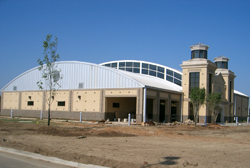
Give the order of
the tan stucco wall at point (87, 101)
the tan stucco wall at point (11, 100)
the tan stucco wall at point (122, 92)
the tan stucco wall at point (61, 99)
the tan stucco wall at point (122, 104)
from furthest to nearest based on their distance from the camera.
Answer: the tan stucco wall at point (11, 100), the tan stucco wall at point (61, 99), the tan stucco wall at point (122, 104), the tan stucco wall at point (87, 101), the tan stucco wall at point (122, 92)

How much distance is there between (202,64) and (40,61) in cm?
2633

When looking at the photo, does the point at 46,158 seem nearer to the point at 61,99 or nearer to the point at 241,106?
the point at 61,99

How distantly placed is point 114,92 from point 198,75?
14.8 meters

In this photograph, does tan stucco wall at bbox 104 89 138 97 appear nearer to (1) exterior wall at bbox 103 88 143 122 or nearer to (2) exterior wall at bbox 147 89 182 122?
(1) exterior wall at bbox 103 88 143 122

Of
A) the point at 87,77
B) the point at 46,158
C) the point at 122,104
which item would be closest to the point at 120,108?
the point at 122,104

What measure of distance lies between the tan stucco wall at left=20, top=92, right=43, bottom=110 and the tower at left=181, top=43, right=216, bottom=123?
2354cm

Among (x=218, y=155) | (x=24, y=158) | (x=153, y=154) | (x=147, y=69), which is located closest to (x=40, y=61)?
(x=24, y=158)

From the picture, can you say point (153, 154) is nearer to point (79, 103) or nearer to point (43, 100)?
point (79, 103)

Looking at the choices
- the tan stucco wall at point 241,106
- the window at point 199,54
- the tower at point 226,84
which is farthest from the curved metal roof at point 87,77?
the tan stucco wall at point 241,106

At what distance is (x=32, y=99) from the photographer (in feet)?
146

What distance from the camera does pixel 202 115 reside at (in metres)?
41.8

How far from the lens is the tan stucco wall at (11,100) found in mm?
46713

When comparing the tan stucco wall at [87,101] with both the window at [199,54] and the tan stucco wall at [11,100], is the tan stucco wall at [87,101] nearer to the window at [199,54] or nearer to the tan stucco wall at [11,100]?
the tan stucco wall at [11,100]

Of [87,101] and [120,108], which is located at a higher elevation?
[87,101]
